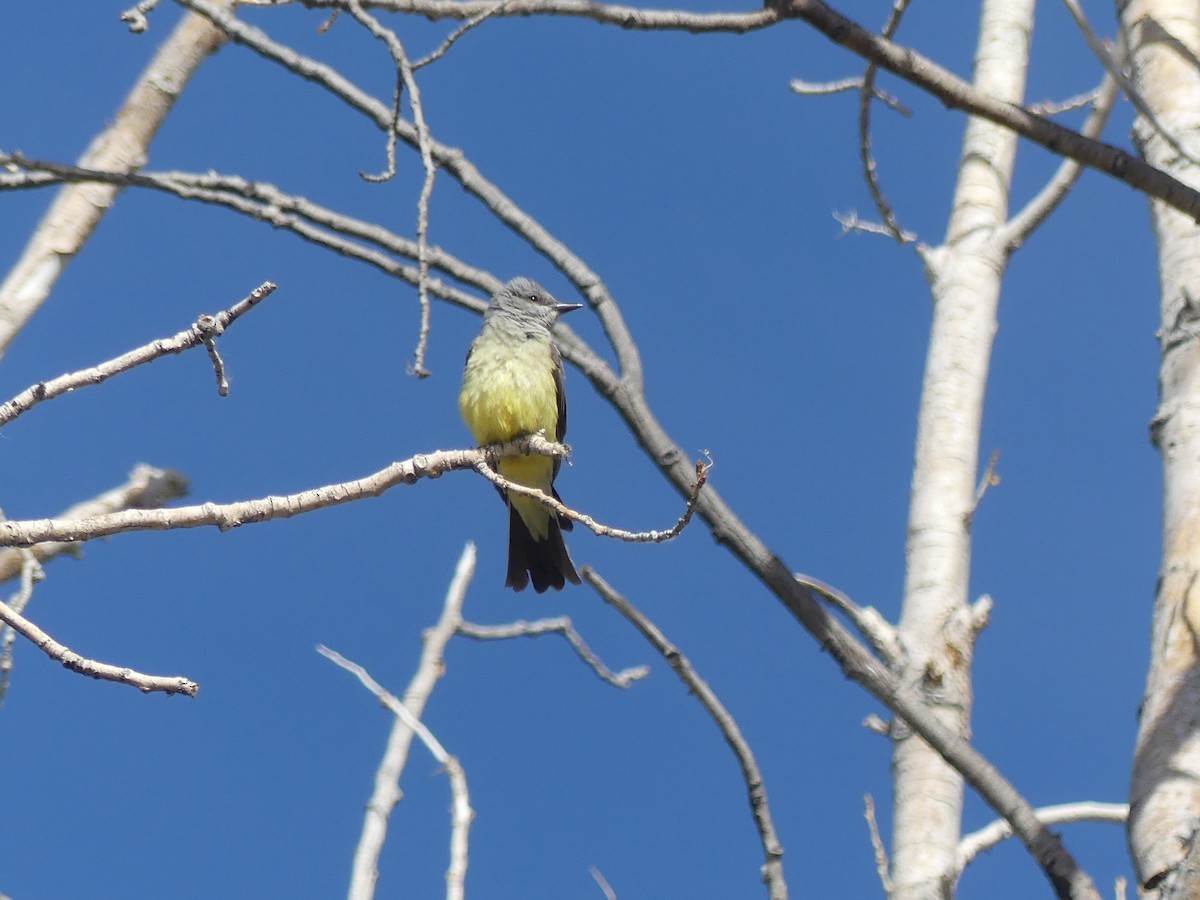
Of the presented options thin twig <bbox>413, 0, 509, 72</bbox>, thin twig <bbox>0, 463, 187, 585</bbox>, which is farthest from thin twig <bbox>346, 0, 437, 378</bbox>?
thin twig <bbox>0, 463, 187, 585</bbox>

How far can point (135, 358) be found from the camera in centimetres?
249

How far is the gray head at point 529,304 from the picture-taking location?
21.9 ft

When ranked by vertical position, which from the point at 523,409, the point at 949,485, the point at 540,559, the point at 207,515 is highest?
the point at 523,409

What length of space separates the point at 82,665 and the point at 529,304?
493cm

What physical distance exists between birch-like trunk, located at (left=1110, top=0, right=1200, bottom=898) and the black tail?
3.31 m

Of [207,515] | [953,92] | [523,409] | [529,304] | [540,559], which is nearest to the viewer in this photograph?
[207,515]

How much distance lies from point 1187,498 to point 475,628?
3.12m

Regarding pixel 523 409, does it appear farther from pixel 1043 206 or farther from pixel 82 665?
pixel 82 665

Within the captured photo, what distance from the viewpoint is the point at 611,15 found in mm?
3717

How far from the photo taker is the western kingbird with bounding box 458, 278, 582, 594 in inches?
242

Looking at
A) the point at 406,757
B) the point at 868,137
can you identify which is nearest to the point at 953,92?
the point at 868,137

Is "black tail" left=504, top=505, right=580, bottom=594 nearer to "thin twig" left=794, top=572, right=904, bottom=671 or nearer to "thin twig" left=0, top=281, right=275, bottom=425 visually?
"thin twig" left=794, top=572, right=904, bottom=671

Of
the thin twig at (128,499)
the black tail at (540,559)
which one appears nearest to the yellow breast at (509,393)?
the black tail at (540,559)

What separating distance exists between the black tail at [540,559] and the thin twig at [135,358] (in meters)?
4.17
